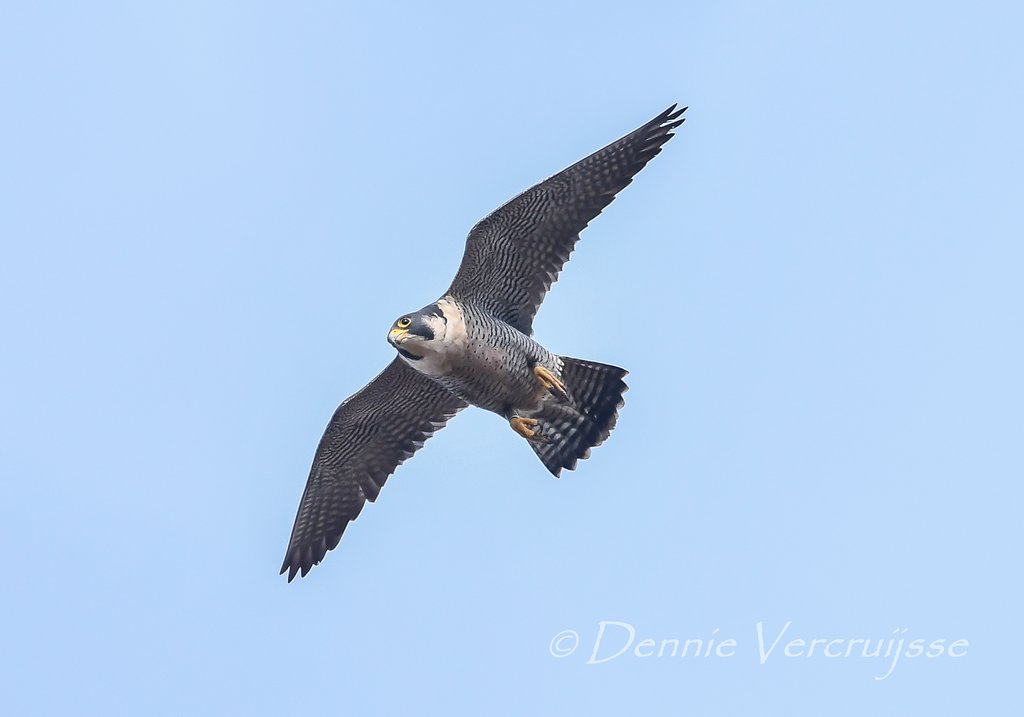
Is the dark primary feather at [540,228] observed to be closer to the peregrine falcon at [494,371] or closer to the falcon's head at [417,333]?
the peregrine falcon at [494,371]

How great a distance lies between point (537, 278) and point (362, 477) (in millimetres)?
3212

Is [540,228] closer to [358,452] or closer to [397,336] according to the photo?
[397,336]

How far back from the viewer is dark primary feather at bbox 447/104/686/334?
1587 centimetres

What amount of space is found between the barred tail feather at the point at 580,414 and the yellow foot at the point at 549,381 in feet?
1.06

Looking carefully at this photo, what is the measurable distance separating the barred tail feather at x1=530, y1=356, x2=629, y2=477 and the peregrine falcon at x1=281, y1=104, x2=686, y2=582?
0.01 meters

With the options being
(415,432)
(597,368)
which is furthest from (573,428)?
(415,432)

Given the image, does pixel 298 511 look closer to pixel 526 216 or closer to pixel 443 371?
pixel 443 371

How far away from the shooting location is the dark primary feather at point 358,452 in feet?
56.0

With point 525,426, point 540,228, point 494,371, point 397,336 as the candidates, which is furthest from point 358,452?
point 540,228

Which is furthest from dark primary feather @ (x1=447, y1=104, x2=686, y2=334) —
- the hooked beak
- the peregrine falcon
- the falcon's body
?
the hooked beak

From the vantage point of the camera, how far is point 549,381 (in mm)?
16219

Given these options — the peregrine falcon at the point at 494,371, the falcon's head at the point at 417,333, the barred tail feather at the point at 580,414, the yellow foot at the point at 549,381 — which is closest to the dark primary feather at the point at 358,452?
the peregrine falcon at the point at 494,371

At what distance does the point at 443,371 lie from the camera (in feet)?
51.3

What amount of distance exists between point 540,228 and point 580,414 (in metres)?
2.22
